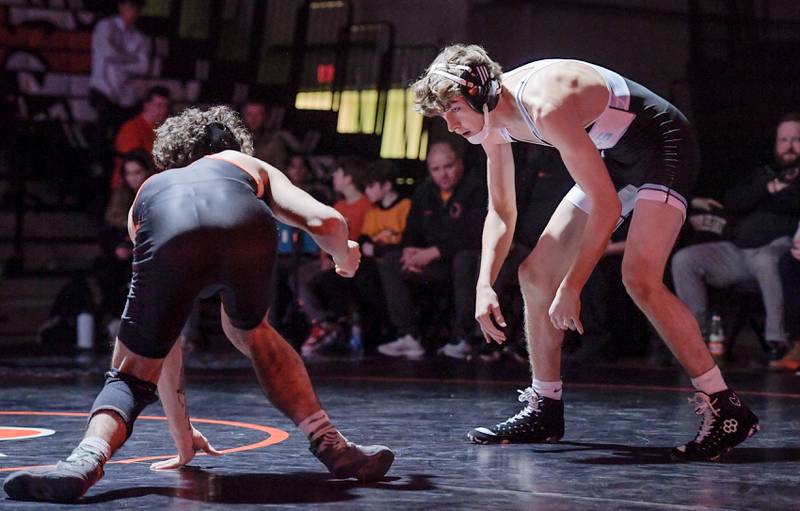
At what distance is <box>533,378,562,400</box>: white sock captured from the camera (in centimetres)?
435

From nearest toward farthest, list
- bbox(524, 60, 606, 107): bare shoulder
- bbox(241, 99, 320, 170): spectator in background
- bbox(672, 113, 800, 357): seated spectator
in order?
bbox(524, 60, 606, 107): bare shoulder → bbox(672, 113, 800, 357): seated spectator → bbox(241, 99, 320, 170): spectator in background

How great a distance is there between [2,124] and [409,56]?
133 inches

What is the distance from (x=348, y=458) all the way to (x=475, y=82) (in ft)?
3.83

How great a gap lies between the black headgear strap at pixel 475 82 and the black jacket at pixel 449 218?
3858 millimetres

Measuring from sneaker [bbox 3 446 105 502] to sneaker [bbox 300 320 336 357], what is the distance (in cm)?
503

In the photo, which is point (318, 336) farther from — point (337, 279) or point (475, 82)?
point (475, 82)

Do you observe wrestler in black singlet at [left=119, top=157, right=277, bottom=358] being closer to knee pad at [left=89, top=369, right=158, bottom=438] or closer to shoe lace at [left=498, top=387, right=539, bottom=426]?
knee pad at [left=89, top=369, right=158, bottom=438]

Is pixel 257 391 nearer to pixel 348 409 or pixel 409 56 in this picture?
pixel 348 409

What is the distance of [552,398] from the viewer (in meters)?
4.35

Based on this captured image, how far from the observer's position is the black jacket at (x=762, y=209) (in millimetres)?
7262

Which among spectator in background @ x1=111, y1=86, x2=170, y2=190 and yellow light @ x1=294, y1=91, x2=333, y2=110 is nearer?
spectator in background @ x1=111, y1=86, x2=170, y2=190

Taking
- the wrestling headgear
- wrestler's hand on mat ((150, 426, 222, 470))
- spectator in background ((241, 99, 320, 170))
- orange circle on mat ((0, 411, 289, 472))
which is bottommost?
orange circle on mat ((0, 411, 289, 472))

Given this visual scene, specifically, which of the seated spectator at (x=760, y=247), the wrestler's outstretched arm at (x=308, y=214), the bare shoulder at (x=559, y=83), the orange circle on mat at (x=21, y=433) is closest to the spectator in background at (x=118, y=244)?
the seated spectator at (x=760, y=247)

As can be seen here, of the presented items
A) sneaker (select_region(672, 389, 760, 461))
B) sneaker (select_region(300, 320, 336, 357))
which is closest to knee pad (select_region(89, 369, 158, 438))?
sneaker (select_region(672, 389, 760, 461))
